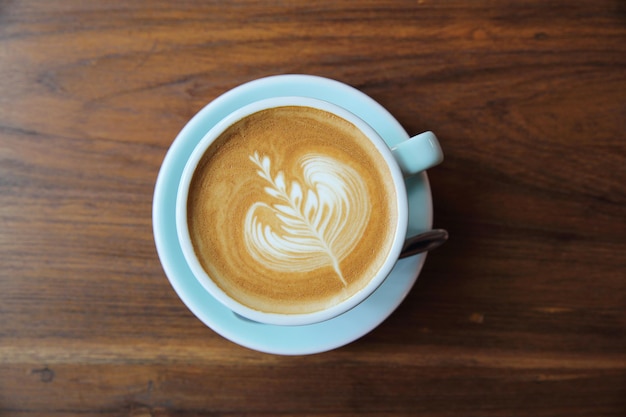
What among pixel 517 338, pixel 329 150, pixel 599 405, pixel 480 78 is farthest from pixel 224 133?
pixel 599 405

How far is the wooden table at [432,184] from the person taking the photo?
3.48 feet

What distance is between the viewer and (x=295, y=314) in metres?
0.84

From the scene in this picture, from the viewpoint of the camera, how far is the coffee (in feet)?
2.80

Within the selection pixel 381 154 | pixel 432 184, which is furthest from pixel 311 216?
pixel 432 184

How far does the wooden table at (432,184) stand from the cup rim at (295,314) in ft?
0.81

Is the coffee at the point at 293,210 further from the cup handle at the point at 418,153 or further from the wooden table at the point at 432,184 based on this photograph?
the wooden table at the point at 432,184

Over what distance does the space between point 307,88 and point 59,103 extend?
521 millimetres

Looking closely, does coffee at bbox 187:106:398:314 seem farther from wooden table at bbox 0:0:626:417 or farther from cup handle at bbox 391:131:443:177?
wooden table at bbox 0:0:626:417

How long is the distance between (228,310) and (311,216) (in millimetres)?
248

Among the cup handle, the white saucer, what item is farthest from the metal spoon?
the cup handle

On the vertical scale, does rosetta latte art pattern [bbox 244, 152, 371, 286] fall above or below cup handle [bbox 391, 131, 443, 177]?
below

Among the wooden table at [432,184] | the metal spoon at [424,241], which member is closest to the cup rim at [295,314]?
the metal spoon at [424,241]

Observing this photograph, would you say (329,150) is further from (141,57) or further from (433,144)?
(141,57)

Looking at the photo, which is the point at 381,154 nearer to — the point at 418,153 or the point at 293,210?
the point at 418,153
